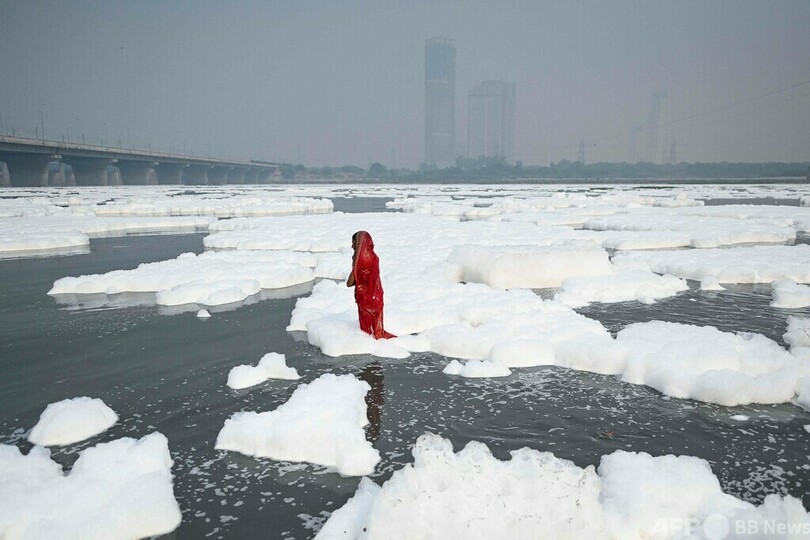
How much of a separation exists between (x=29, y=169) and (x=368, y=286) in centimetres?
8213

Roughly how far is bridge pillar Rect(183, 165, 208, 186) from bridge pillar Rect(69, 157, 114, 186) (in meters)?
28.5

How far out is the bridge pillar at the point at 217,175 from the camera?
417 ft

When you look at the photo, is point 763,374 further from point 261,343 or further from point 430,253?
point 430,253

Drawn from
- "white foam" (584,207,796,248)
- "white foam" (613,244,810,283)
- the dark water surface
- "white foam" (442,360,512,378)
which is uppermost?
"white foam" (584,207,796,248)

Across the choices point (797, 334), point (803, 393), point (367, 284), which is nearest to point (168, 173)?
point (367, 284)

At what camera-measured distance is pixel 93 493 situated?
13.3 feet

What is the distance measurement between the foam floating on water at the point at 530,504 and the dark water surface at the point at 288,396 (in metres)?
0.48

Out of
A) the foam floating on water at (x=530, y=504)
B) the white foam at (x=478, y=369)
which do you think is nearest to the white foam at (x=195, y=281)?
the white foam at (x=478, y=369)

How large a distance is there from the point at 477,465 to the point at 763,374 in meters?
4.16

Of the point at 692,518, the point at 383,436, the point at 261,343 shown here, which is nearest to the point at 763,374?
the point at 692,518

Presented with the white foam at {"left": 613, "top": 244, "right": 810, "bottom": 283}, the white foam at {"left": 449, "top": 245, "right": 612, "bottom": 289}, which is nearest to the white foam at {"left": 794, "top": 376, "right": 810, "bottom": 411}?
the white foam at {"left": 449, "top": 245, "right": 612, "bottom": 289}

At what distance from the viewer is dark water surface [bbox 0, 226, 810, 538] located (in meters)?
4.21

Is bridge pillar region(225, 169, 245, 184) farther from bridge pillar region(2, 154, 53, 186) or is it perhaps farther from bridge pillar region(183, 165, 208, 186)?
bridge pillar region(2, 154, 53, 186)

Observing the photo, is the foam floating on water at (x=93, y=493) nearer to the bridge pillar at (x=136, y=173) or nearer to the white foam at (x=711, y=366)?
the white foam at (x=711, y=366)
